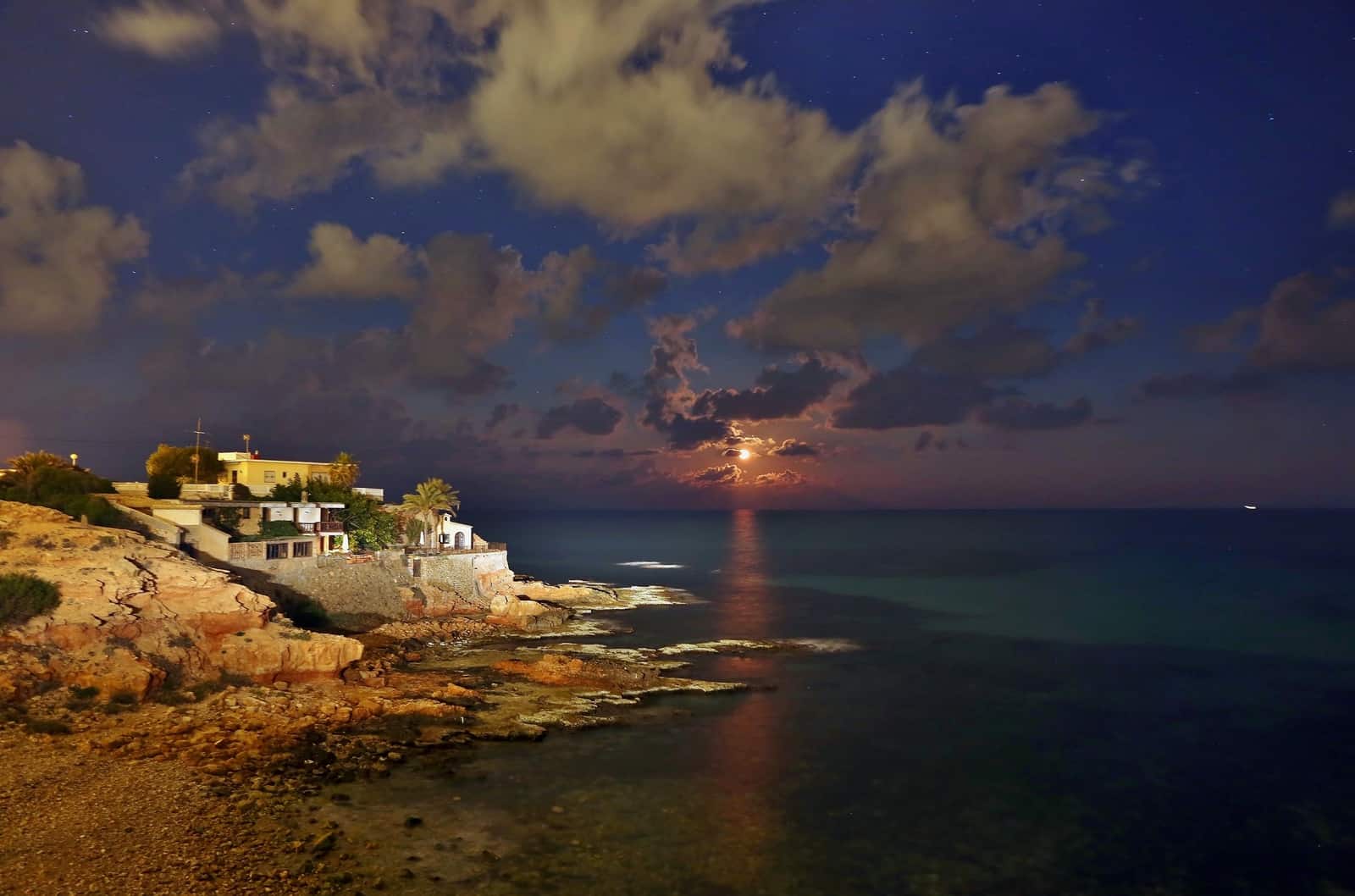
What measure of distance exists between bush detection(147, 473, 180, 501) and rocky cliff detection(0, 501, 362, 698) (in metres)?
21.5

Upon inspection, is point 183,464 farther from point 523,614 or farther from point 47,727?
point 47,727

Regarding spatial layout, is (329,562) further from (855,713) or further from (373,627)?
(855,713)

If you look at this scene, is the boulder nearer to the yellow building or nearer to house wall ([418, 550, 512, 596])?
house wall ([418, 550, 512, 596])

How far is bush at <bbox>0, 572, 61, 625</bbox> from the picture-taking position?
4144cm

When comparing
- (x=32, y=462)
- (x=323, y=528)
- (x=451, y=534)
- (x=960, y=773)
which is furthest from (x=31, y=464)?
(x=960, y=773)

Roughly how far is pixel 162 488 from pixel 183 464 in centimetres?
1160

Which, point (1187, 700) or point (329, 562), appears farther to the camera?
point (329, 562)

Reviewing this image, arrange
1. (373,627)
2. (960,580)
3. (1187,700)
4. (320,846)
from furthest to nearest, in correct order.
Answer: (960,580), (373,627), (1187,700), (320,846)

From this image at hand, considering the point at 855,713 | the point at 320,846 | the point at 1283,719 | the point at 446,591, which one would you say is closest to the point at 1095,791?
the point at 855,713

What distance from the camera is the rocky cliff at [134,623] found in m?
40.0

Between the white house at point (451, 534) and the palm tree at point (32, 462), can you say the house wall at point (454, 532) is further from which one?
the palm tree at point (32, 462)

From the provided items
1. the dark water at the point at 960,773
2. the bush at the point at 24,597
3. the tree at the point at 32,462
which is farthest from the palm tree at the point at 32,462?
the dark water at the point at 960,773

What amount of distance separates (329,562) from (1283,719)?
70.1m

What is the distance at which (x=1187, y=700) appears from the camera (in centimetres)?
5275
